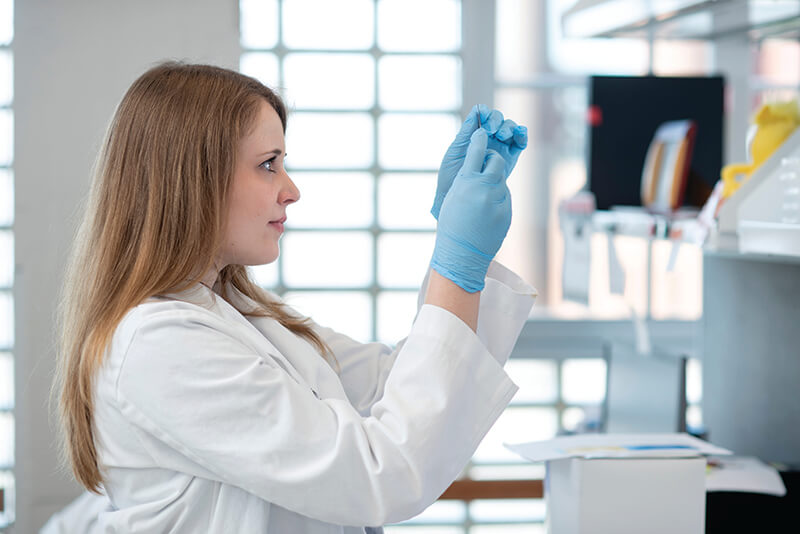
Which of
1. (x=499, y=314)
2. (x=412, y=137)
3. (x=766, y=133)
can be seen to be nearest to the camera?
(x=499, y=314)

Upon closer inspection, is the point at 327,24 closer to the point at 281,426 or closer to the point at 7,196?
the point at 7,196

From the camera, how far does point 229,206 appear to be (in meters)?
1.04

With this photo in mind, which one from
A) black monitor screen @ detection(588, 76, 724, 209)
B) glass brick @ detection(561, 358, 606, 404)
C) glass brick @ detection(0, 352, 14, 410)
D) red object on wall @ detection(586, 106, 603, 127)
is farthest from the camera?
glass brick @ detection(561, 358, 606, 404)

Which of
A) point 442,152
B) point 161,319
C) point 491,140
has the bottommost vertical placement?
point 161,319

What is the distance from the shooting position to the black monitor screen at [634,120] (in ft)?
7.61

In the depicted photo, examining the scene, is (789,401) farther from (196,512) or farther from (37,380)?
(37,380)

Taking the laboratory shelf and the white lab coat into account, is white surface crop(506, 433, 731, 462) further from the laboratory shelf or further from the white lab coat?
the laboratory shelf

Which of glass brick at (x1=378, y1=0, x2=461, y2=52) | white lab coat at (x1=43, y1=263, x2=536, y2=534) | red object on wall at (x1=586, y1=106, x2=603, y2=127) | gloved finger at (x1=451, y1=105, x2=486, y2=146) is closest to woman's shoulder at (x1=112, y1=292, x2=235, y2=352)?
white lab coat at (x1=43, y1=263, x2=536, y2=534)

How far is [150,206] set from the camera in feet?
3.31

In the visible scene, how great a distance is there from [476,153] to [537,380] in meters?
2.08

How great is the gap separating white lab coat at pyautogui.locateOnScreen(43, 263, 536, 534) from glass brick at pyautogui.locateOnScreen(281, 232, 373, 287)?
6.04ft

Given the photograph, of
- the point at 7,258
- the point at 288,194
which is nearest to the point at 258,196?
the point at 288,194

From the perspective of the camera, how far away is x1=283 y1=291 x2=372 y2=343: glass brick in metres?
2.93

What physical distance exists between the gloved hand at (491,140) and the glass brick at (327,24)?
176 cm
